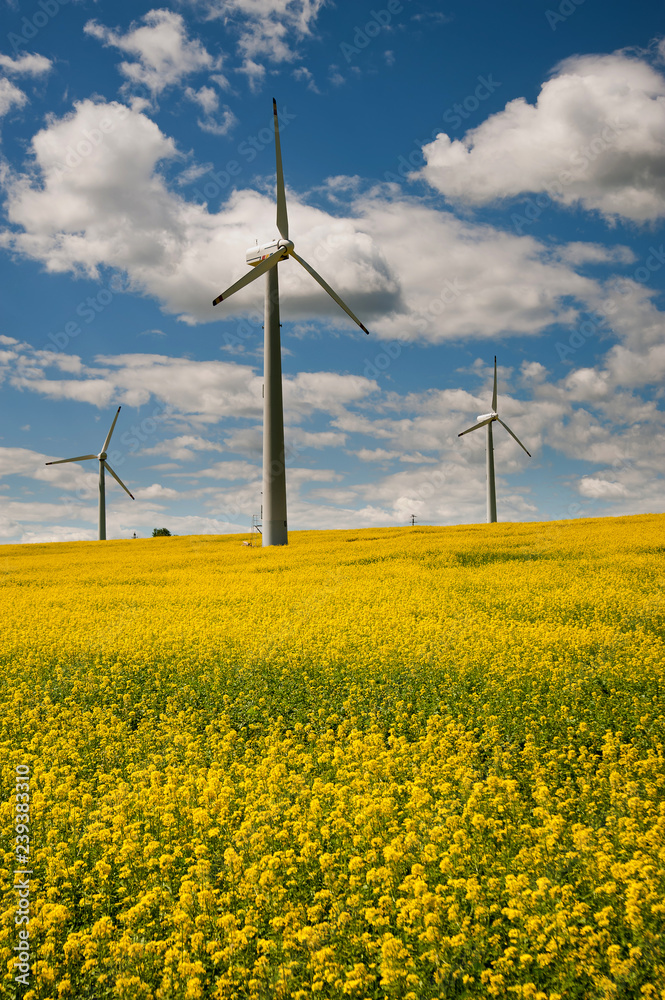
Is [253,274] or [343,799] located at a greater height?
[253,274]

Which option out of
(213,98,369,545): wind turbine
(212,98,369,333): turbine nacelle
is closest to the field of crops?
(213,98,369,545): wind turbine

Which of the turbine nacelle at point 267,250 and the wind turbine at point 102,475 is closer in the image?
the turbine nacelle at point 267,250

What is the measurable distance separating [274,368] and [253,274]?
18.4 ft

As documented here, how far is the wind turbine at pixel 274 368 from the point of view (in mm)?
38719

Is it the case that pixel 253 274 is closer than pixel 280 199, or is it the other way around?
pixel 253 274

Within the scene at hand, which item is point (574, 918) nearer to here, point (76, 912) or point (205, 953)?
point (205, 953)

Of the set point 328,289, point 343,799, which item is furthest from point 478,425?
point 343,799

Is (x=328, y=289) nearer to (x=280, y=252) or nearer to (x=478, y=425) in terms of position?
(x=280, y=252)

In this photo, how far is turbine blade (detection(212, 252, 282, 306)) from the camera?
3496cm

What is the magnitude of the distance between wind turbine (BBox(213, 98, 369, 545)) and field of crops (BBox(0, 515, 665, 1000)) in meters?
19.5

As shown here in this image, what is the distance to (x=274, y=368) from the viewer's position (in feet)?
129

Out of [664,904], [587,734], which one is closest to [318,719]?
[587,734]

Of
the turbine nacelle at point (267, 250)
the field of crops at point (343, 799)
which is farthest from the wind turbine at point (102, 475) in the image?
the field of crops at point (343, 799)

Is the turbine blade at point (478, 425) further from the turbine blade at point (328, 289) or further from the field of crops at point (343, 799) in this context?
the field of crops at point (343, 799)
